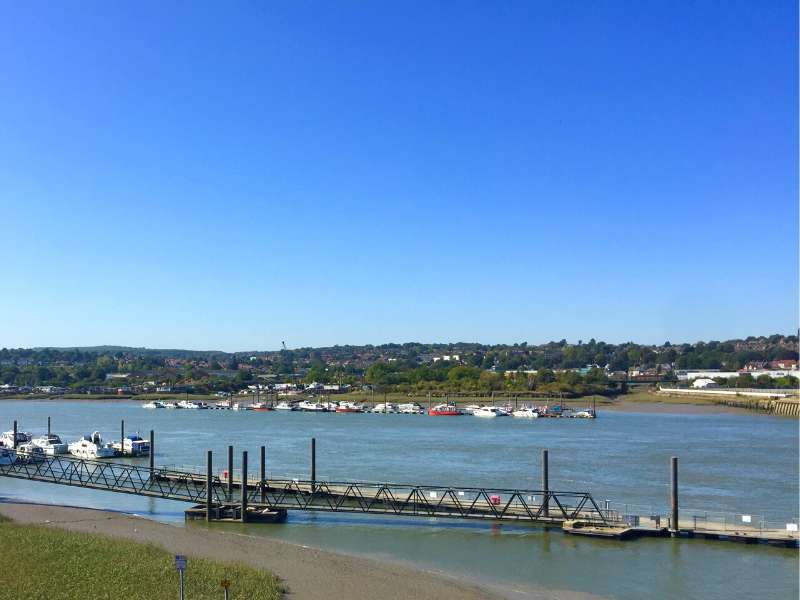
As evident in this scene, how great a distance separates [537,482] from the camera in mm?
45500

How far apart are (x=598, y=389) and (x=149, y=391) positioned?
10781 centimetres

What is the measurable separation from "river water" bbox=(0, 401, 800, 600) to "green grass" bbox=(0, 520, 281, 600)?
7.42 metres

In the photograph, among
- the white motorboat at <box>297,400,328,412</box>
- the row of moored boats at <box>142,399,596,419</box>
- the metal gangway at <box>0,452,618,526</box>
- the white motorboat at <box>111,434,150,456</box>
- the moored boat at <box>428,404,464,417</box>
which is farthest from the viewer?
the white motorboat at <box>297,400,328,412</box>

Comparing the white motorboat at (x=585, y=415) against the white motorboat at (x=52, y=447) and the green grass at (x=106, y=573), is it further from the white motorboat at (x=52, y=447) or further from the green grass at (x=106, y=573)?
the green grass at (x=106, y=573)

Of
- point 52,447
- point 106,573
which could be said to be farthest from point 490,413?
point 106,573

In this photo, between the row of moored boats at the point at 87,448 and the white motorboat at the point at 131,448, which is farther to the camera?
the white motorboat at the point at 131,448

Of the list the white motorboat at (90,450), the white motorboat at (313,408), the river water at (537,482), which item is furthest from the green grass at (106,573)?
the white motorboat at (313,408)

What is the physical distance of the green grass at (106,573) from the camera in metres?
20.4

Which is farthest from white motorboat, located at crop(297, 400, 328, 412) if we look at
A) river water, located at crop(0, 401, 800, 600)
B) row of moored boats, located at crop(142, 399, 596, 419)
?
river water, located at crop(0, 401, 800, 600)

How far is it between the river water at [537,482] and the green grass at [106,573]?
7.42m

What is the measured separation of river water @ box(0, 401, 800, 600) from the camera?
26.9 meters

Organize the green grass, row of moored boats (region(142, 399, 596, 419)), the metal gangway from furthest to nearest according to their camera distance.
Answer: row of moored boats (region(142, 399, 596, 419)) < the metal gangway < the green grass

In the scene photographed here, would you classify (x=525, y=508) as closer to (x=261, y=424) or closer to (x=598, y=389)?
(x=261, y=424)

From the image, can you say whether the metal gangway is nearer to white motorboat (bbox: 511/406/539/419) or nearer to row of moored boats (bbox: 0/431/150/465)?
row of moored boats (bbox: 0/431/150/465)
